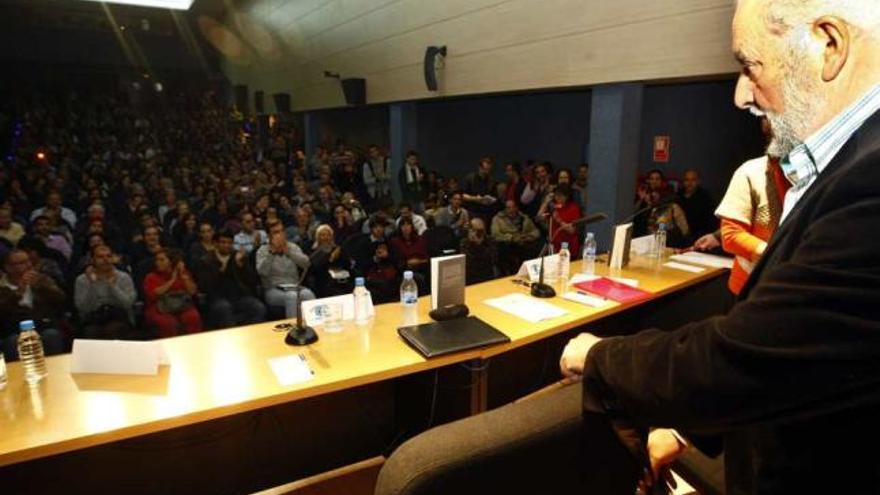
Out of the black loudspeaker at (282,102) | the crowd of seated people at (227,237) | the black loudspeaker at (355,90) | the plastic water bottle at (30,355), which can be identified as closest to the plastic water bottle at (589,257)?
the crowd of seated people at (227,237)

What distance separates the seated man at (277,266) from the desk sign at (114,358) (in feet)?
7.74

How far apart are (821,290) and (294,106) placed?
1253 cm

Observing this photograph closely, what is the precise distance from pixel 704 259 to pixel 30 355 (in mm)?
3420

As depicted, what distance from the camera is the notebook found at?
6.24 ft

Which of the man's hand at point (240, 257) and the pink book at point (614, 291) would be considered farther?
the man's hand at point (240, 257)

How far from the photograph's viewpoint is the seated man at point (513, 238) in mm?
5207

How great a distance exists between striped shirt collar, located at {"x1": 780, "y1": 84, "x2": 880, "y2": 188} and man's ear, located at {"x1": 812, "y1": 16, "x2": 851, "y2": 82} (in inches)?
1.9

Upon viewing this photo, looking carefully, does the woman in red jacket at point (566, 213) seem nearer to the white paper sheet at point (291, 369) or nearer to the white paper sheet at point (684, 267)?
the white paper sheet at point (684, 267)

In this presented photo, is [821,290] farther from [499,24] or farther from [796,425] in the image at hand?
[499,24]

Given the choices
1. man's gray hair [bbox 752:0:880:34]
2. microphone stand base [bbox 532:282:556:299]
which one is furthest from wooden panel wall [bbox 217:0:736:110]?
man's gray hair [bbox 752:0:880:34]

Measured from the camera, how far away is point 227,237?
4387 millimetres

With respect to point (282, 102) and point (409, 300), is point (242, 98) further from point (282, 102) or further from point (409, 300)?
point (409, 300)

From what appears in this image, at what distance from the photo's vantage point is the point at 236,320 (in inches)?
155

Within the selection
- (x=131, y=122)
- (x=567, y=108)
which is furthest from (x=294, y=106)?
(x=567, y=108)
